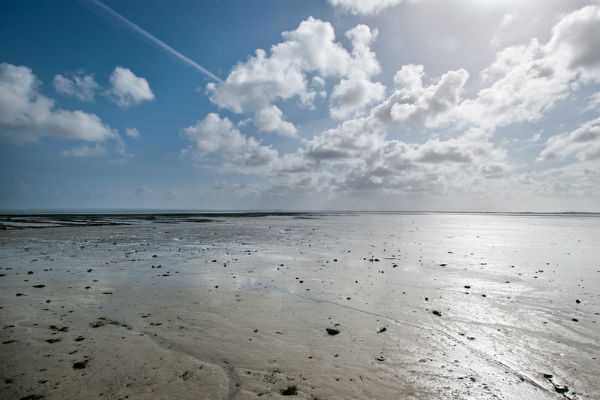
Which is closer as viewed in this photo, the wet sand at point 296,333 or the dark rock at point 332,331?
the wet sand at point 296,333

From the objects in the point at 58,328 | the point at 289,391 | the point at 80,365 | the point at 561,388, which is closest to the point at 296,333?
the point at 289,391

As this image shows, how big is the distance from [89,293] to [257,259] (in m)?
9.78

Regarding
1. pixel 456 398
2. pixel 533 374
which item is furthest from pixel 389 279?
pixel 456 398

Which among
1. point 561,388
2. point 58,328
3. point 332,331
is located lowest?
point 561,388

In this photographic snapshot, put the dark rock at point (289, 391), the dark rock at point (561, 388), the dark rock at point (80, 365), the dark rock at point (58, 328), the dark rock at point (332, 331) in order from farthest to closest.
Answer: the dark rock at point (332, 331)
the dark rock at point (58, 328)
the dark rock at point (80, 365)
the dark rock at point (561, 388)
the dark rock at point (289, 391)

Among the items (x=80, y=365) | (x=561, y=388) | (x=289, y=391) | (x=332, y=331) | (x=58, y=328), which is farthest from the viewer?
(x=332, y=331)

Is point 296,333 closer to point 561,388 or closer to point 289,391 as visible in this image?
point 289,391

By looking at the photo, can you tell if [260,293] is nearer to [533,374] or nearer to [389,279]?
[389,279]

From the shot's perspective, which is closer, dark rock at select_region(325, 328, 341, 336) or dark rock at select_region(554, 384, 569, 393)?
dark rock at select_region(554, 384, 569, 393)

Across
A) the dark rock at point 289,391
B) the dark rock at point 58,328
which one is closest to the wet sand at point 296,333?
the dark rock at point 289,391

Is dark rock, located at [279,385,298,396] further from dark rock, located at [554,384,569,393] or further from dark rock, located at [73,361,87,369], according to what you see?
dark rock, located at [554,384,569,393]

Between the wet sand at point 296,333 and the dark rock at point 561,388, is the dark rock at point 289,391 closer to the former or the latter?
the wet sand at point 296,333

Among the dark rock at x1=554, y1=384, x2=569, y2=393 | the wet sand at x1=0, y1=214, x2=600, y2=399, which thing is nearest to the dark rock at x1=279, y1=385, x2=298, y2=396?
the wet sand at x1=0, y1=214, x2=600, y2=399

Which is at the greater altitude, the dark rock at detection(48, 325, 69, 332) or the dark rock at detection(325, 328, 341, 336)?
the dark rock at detection(48, 325, 69, 332)
